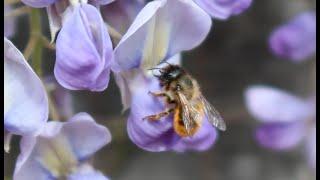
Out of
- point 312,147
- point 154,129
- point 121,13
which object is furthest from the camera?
point 312,147

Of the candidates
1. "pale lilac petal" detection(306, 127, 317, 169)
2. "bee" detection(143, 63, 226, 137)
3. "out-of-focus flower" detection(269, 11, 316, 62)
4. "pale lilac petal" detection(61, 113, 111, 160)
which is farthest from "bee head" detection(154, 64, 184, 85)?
"pale lilac petal" detection(306, 127, 317, 169)

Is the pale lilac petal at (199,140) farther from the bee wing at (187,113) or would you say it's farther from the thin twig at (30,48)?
the thin twig at (30,48)

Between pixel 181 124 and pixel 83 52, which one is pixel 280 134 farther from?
pixel 83 52

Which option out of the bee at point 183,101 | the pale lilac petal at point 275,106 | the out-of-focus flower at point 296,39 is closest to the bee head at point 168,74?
the bee at point 183,101

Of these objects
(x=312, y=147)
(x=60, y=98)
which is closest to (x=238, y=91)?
(x=312, y=147)

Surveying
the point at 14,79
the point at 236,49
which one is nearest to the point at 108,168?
the point at 236,49

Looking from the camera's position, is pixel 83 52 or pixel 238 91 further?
pixel 238 91

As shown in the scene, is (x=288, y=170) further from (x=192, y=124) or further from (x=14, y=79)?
(x=14, y=79)

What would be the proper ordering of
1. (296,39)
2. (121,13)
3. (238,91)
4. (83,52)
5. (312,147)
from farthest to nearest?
(238,91) → (312,147) → (296,39) → (121,13) → (83,52)
